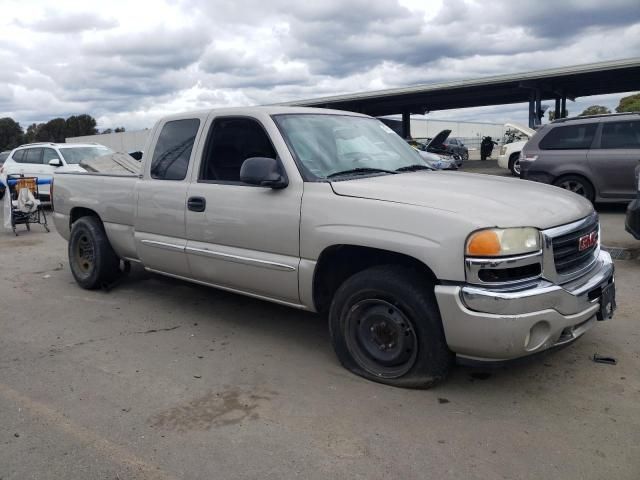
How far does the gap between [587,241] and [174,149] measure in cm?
343

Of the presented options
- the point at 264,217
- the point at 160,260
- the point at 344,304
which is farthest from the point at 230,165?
the point at 344,304

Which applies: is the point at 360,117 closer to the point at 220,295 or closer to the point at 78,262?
the point at 220,295

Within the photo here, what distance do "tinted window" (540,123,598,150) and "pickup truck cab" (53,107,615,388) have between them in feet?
22.0

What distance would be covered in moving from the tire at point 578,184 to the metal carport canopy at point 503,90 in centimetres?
1296

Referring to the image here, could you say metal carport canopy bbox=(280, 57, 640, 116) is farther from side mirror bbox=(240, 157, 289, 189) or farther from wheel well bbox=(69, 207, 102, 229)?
side mirror bbox=(240, 157, 289, 189)

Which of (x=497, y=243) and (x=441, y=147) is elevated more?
(x=441, y=147)

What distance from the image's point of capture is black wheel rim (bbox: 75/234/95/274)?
6.23m

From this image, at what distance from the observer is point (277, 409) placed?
3518 millimetres

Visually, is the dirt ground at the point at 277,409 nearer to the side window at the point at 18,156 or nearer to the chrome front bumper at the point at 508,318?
the chrome front bumper at the point at 508,318

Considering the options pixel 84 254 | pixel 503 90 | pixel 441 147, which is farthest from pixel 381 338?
pixel 503 90

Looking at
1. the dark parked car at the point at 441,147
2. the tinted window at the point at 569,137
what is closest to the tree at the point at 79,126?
the dark parked car at the point at 441,147

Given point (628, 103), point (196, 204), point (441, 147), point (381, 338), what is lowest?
point (381, 338)

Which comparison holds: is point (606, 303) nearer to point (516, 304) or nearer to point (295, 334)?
point (516, 304)

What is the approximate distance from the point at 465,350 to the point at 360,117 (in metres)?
2.51
